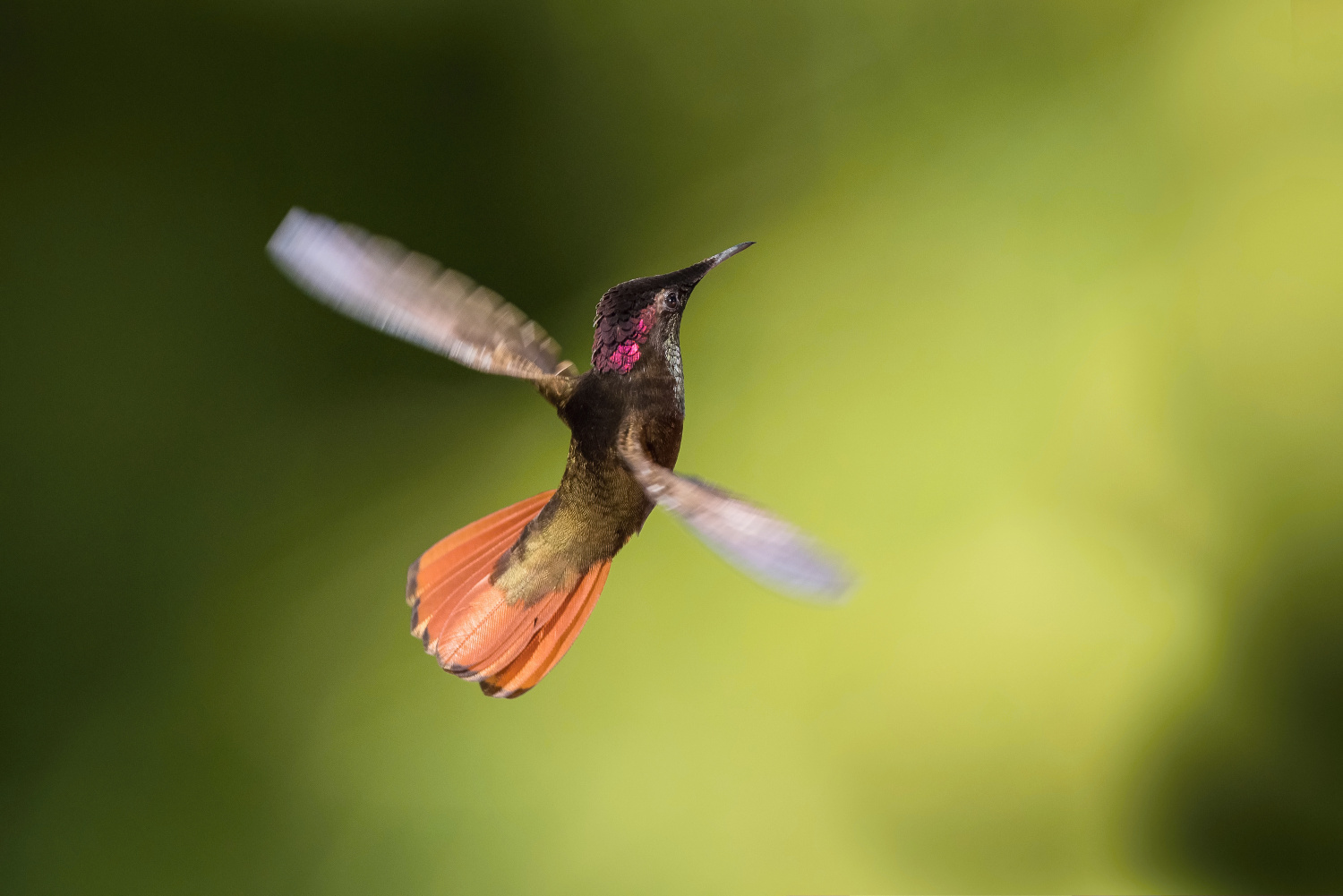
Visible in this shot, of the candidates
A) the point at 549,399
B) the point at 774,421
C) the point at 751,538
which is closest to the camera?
the point at 751,538

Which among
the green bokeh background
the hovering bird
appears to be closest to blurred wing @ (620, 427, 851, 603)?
the hovering bird

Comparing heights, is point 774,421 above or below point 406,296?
above

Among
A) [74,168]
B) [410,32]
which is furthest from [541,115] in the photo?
[74,168]

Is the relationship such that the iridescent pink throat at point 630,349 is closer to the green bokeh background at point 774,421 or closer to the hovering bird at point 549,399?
the hovering bird at point 549,399

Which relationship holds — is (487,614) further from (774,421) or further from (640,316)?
(774,421)

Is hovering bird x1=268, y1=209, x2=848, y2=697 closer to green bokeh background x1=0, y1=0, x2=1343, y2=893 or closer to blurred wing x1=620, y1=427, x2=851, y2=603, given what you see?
blurred wing x1=620, y1=427, x2=851, y2=603

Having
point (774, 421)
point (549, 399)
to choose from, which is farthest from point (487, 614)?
point (774, 421)

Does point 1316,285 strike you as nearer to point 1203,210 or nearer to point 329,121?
point 1203,210

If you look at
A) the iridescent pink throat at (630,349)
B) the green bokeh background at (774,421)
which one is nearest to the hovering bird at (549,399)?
the iridescent pink throat at (630,349)
